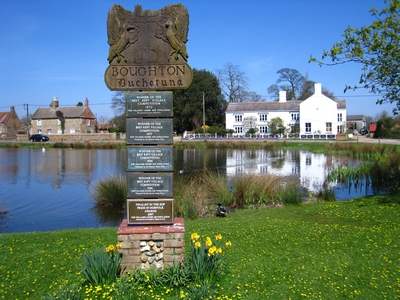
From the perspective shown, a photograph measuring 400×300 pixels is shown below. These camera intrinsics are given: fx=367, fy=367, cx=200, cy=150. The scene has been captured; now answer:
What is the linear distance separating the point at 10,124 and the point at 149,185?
85.8 m

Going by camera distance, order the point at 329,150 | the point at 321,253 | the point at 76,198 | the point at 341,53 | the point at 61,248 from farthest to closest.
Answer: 1. the point at 329,150
2. the point at 76,198
3. the point at 341,53
4. the point at 61,248
5. the point at 321,253

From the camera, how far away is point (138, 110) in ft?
20.1

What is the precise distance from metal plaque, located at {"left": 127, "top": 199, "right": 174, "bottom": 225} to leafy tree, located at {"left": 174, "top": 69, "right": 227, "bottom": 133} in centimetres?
5986

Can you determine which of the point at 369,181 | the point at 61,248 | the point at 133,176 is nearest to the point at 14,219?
the point at 61,248

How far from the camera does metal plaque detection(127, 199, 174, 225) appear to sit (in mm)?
6090

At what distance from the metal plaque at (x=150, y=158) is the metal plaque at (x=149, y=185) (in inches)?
4.6

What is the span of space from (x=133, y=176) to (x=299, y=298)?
3.15m

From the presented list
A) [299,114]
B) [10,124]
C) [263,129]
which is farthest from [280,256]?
[10,124]

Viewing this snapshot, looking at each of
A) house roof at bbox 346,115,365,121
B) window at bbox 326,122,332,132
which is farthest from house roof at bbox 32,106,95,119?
house roof at bbox 346,115,365,121

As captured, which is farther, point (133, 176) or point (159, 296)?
point (133, 176)

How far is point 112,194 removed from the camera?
14.3 meters

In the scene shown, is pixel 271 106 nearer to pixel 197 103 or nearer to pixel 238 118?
pixel 238 118

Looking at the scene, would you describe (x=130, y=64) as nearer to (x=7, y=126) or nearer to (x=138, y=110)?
(x=138, y=110)

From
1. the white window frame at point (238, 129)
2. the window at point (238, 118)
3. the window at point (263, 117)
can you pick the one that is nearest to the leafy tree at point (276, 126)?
the window at point (263, 117)
